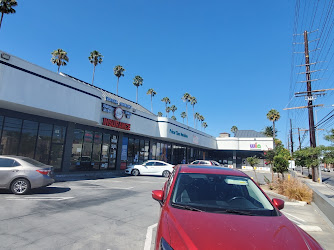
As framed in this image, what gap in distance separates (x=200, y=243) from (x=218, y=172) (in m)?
2.10

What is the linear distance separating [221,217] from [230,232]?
1.37ft

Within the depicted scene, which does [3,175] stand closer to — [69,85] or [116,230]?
[116,230]

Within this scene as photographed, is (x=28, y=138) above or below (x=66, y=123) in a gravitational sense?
below

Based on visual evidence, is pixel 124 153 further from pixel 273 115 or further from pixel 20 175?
pixel 273 115

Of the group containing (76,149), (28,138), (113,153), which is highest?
(28,138)

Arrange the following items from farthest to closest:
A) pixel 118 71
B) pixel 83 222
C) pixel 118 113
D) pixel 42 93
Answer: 1. pixel 118 71
2. pixel 118 113
3. pixel 42 93
4. pixel 83 222

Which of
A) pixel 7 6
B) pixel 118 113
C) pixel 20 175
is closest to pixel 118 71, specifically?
pixel 7 6

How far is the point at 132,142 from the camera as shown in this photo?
24188 mm

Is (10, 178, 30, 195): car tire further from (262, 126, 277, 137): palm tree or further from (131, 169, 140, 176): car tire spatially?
(262, 126, 277, 137): palm tree

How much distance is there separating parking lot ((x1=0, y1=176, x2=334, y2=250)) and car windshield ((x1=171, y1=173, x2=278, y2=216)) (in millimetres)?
1794

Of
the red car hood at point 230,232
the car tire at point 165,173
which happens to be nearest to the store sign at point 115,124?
the car tire at point 165,173

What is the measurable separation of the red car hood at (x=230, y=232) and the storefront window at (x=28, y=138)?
14564mm

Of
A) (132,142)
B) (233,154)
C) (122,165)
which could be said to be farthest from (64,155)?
(233,154)

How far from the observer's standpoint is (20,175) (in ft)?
28.1
